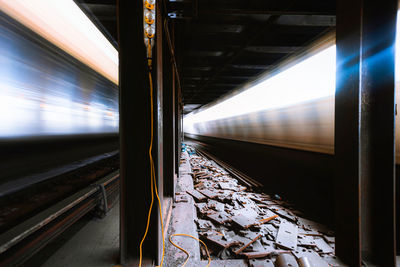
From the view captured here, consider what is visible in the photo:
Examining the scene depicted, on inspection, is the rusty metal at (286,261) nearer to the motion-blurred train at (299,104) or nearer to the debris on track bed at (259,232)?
the debris on track bed at (259,232)

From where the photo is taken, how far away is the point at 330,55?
334 centimetres

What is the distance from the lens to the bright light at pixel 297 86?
131 inches

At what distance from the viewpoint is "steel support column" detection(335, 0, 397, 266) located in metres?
1.56

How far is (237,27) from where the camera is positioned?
13.0 ft

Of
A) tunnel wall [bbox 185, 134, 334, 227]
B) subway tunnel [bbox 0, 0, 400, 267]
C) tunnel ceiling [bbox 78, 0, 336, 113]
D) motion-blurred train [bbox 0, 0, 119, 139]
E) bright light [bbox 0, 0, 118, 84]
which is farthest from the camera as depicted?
tunnel wall [bbox 185, 134, 334, 227]

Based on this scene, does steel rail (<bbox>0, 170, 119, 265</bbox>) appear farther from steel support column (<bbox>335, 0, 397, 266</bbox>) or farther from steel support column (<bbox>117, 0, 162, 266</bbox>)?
steel support column (<bbox>335, 0, 397, 266</bbox>)

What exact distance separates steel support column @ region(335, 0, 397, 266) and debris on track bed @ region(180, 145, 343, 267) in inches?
16.6

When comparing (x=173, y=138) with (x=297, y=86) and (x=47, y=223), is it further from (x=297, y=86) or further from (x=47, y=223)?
(x=297, y=86)

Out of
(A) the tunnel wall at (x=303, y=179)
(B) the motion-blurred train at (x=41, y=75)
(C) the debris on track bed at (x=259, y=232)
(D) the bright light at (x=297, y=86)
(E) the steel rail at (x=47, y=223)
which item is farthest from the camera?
(A) the tunnel wall at (x=303, y=179)

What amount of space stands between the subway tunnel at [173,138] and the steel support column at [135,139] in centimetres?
1

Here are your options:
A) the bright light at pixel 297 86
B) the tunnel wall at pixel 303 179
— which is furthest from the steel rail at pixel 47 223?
the bright light at pixel 297 86

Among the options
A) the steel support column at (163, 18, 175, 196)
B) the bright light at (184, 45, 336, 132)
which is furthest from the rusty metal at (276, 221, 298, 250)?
the bright light at (184, 45, 336, 132)

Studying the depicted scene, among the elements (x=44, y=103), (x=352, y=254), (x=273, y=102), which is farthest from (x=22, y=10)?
(x=273, y=102)

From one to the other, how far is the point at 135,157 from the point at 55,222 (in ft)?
4.31
